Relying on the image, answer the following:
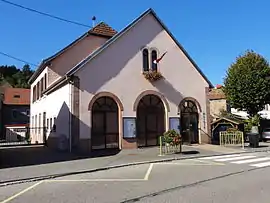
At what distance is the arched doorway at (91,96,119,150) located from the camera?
2030 centimetres

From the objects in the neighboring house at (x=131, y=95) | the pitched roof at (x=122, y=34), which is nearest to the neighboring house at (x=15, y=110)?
the neighboring house at (x=131, y=95)

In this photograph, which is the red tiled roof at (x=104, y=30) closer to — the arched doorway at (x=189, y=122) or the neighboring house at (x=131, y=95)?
the neighboring house at (x=131, y=95)

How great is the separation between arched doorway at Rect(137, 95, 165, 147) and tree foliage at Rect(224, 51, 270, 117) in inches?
480

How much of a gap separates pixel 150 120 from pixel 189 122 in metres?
3.62

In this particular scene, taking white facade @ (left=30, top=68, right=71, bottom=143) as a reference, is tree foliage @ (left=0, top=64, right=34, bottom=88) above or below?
above

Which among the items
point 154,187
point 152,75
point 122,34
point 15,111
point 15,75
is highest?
point 15,75

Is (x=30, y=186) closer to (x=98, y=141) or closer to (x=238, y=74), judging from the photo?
(x=98, y=141)

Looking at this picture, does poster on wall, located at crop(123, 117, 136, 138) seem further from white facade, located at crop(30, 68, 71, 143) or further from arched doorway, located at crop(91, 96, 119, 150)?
white facade, located at crop(30, 68, 71, 143)

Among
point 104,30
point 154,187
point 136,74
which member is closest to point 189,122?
point 136,74

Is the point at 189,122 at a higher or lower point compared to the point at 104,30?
lower

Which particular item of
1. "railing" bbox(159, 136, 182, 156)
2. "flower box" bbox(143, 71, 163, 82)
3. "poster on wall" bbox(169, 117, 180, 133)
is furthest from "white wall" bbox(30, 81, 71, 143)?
"poster on wall" bbox(169, 117, 180, 133)

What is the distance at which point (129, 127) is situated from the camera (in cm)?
2117

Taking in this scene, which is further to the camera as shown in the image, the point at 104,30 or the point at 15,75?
the point at 15,75

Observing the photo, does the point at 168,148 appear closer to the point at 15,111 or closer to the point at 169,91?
the point at 169,91
